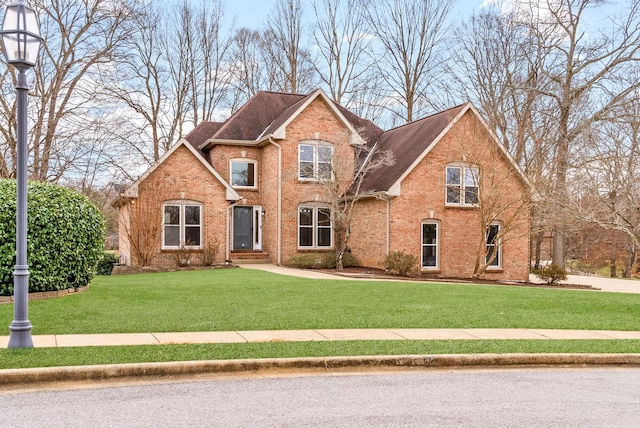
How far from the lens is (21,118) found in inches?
319

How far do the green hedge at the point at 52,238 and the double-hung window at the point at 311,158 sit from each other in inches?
550

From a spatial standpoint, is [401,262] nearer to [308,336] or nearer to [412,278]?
[412,278]

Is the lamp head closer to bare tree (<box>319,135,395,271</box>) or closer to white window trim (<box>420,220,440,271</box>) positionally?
bare tree (<box>319,135,395,271</box>)

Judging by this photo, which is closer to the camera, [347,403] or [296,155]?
[347,403]

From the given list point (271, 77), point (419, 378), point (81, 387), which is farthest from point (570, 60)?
point (81, 387)

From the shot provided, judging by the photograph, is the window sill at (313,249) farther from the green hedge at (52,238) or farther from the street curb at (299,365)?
the street curb at (299,365)

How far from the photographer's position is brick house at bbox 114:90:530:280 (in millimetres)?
24828

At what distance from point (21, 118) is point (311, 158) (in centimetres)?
1999

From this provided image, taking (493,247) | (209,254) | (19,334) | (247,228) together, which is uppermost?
(247,228)

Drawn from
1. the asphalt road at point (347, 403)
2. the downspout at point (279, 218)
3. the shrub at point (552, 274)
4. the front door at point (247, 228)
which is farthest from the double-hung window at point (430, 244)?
the asphalt road at point (347, 403)

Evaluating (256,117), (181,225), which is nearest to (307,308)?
(181,225)

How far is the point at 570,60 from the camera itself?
33.7 metres

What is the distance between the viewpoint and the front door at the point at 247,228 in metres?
28.8

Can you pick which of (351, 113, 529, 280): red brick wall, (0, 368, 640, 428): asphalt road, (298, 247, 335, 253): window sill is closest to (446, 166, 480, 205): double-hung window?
(351, 113, 529, 280): red brick wall
